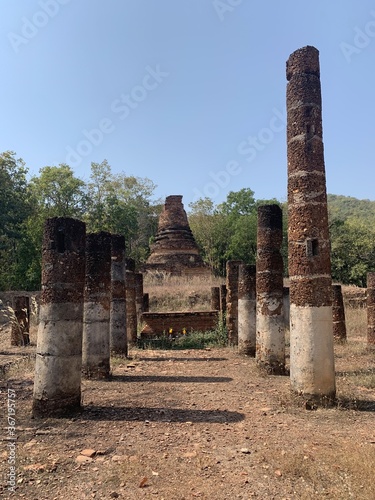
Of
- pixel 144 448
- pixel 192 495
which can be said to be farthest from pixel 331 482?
pixel 144 448

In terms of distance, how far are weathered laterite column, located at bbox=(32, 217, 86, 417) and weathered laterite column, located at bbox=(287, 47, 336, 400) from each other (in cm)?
347

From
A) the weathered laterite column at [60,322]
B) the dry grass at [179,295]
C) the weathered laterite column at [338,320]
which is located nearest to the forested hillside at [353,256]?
the dry grass at [179,295]

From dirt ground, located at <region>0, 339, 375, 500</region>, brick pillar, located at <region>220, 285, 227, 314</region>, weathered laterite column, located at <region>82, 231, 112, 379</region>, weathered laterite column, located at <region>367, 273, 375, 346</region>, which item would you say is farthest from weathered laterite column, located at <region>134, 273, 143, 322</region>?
dirt ground, located at <region>0, 339, 375, 500</region>

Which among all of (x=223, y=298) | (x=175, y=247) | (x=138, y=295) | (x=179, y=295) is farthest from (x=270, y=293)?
(x=175, y=247)

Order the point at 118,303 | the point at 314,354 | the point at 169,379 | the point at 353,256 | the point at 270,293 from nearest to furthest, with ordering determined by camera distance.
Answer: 1. the point at 314,354
2. the point at 169,379
3. the point at 270,293
4. the point at 118,303
5. the point at 353,256

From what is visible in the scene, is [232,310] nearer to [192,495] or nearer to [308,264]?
[308,264]

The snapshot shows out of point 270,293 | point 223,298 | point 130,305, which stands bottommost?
point 130,305

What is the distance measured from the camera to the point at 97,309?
9.48 metres

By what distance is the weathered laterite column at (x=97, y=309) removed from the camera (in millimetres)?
9281

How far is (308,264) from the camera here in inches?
287

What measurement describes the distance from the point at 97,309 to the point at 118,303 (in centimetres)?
282

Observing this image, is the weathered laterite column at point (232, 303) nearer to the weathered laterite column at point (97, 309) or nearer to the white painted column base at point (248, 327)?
the white painted column base at point (248, 327)

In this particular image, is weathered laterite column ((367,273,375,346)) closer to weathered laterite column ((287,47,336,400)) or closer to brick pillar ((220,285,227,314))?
brick pillar ((220,285,227,314))

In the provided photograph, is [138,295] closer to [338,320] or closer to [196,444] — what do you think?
[338,320]
